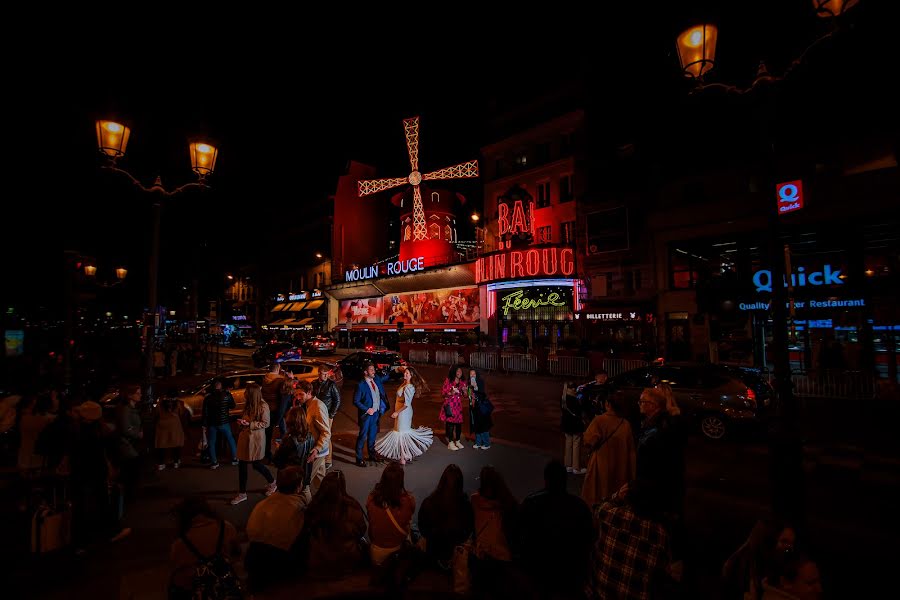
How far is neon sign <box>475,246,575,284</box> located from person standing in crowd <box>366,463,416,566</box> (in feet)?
69.4

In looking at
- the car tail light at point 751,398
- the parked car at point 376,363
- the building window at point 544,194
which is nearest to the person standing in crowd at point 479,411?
the car tail light at point 751,398

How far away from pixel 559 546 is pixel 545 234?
25.4 m

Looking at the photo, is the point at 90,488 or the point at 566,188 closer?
the point at 90,488

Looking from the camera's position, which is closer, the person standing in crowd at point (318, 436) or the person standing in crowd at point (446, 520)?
the person standing in crowd at point (446, 520)

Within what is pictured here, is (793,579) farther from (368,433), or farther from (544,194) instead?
(544,194)

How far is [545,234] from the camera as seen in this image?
27.2m

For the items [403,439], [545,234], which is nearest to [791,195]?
[545,234]

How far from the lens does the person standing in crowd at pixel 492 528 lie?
11.3 ft

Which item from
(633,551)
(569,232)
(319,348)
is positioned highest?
(569,232)

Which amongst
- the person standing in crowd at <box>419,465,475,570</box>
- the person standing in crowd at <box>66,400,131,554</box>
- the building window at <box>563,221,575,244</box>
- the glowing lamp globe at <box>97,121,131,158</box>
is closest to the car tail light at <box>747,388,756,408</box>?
the person standing in crowd at <box>419,465,475,570</box>

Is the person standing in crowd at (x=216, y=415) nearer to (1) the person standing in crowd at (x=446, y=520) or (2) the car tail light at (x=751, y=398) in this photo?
(1) the person standing in crowd at (x=446, y=520)

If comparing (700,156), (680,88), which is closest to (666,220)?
(700,156)

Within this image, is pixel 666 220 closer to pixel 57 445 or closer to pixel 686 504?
pixel 686 504

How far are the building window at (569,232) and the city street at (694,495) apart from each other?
16.6 m
